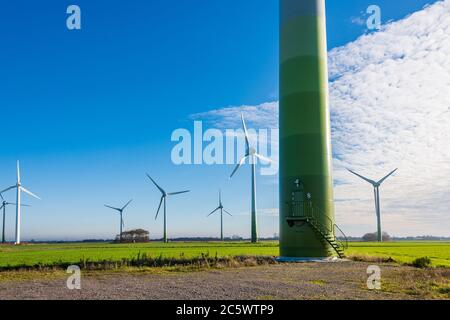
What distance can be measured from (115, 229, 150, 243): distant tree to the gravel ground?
96.2 m

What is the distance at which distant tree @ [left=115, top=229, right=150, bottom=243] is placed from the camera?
371 feet

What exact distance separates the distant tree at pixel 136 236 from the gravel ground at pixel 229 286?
3785 inches

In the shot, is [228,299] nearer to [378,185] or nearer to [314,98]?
[314,98]

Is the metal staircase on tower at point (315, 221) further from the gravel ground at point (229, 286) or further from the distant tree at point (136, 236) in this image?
the distant tree at point (136, 236)

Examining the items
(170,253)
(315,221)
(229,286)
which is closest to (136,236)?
(170,253)

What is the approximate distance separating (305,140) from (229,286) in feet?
52.0

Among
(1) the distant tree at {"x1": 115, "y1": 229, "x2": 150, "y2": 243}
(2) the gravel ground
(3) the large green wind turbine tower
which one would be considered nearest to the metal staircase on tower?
(3) the large green wind turbine tower

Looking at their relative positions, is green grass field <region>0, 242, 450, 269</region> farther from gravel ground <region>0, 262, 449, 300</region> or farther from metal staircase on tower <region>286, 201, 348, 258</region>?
gravel ground <region>0, 262, 449, 300</region>

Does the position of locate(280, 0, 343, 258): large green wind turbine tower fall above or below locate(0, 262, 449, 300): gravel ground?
above

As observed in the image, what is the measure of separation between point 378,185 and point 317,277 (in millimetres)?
58336

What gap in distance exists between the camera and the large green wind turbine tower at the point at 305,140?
1115 inches

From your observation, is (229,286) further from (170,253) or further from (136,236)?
(136,236)

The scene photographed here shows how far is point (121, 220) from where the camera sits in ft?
375

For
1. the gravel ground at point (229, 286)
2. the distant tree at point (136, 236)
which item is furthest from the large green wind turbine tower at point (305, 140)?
the distant tree at point (136, 236)
